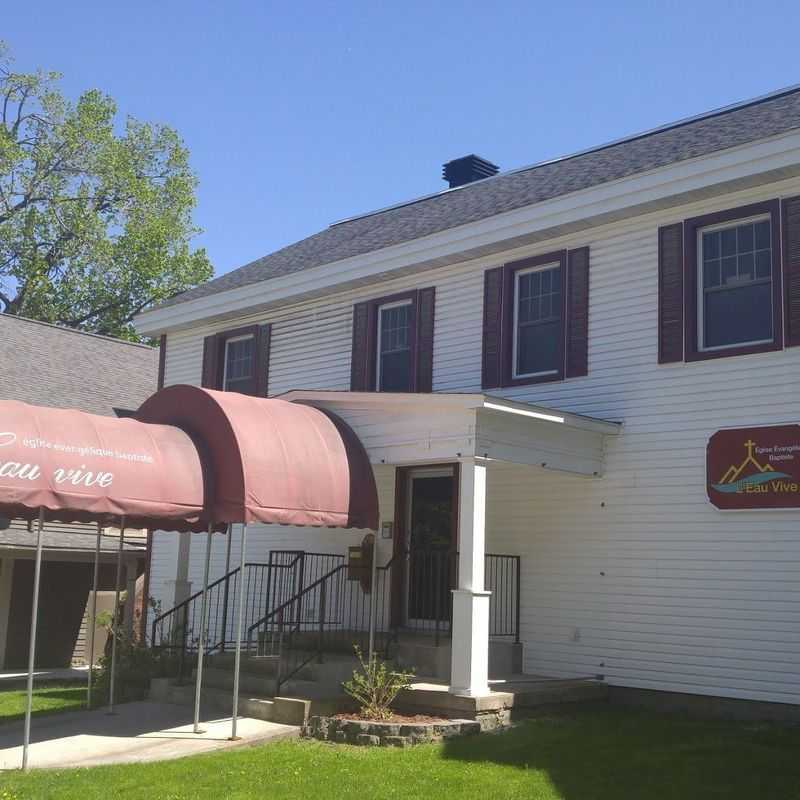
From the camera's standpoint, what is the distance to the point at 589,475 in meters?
13.1

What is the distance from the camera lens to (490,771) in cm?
903

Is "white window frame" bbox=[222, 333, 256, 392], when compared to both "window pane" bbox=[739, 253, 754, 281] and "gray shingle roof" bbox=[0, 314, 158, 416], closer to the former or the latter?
"gray shingle roof" bbox=[0, 314, 158, 416]

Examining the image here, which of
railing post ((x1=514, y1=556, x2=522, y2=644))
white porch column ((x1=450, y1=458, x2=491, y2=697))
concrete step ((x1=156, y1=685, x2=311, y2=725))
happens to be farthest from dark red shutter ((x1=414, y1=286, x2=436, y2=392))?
concrete step ((x1=156, y1=685, x2=311, y2=725))

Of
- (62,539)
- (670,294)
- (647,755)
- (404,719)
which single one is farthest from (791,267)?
(62,539)

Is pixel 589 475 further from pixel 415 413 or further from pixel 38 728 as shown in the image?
pixel 38 728

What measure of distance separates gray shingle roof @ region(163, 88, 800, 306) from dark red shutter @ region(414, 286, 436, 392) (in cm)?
92

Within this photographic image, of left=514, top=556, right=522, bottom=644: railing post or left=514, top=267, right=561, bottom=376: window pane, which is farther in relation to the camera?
left=514, top=267, right=561, bottom=376: window pane

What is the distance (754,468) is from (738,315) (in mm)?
1907

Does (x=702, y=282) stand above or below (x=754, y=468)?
above

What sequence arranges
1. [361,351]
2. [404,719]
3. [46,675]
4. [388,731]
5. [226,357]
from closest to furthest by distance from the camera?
[388,731]
[404,719]
[361,351]
[46,675]
[226,357]

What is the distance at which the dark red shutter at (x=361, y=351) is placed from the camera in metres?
16.4

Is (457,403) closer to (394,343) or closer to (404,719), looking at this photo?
(404,719)

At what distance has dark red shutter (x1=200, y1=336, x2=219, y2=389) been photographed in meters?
19.1

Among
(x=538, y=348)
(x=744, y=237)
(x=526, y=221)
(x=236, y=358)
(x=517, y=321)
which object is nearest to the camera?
(x=744, y=237)
